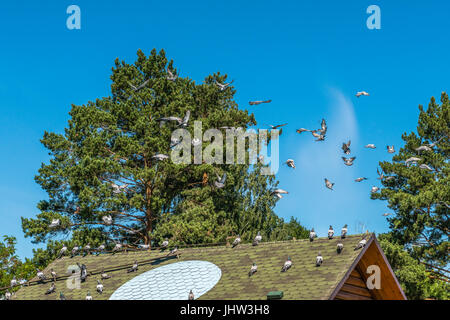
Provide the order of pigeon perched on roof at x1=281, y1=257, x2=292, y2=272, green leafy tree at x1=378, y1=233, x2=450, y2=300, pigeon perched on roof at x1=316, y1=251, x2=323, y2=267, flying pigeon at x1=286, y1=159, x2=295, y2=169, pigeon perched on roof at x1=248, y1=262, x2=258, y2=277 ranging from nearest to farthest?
pigeon perched on roof at x1=316, y1=251, x2=323, y2=267
pigeon perched on roof at x1=281, y1=257, x2=292, y2=272
pigeon perched on roof at x1=248, y1=262, x2=258, y2=277
flying pigeon at x1=286, y1=159, x2=295, y2=169
green leafy tree at x1=378, y1=233, x2=450, y2=300

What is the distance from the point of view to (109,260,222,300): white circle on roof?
14234mm

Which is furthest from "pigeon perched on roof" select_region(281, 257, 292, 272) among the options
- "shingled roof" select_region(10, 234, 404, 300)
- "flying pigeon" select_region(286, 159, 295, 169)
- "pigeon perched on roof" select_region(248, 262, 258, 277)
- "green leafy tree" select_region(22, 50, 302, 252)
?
"green leafy tree" select_region(22, 50, 302, 252)

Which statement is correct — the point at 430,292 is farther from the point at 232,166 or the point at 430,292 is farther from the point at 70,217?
the point at 70,217

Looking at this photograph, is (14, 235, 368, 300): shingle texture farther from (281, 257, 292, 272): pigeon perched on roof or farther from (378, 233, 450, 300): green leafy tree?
(378, 233, 450, 300): green leafy tree

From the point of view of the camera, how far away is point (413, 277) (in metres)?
34.5

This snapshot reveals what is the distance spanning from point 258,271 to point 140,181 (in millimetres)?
25872

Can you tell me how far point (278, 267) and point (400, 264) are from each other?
2435cm

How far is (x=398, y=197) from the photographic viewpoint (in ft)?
131

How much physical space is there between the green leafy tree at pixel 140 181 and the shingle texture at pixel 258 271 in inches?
715

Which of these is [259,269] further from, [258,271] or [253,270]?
[253,270]

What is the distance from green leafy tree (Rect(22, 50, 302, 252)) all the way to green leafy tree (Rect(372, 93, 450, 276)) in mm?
8972

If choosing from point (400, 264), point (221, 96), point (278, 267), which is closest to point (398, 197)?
point (400, 264)
